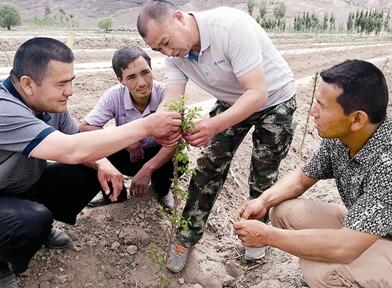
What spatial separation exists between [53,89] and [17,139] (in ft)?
1.32

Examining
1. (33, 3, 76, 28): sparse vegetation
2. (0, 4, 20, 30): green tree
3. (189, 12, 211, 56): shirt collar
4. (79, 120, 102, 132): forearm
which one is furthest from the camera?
(33, 3, 76, 28): sparse vegetation

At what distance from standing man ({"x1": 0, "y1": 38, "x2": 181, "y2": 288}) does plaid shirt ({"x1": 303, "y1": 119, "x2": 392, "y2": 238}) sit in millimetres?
1055

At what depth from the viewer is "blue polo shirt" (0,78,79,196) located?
249cm

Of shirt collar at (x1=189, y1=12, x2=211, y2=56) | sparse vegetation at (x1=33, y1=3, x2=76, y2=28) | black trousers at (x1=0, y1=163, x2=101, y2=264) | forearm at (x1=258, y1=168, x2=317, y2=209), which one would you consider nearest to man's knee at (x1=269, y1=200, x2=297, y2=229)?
forearm at (x1=258, y1=168, x2=317, y2=209)

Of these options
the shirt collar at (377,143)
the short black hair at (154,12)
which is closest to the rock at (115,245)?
the short black hair at (154,12)

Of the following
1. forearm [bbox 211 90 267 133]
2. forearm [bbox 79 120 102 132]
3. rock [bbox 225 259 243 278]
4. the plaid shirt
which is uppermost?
forearm [bbox 211 90 267 133]

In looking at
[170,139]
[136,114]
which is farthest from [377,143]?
[136,114]

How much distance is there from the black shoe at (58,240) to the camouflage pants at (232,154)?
2.85ft

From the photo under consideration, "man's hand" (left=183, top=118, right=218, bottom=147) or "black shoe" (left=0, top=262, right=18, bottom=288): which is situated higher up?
"man's hand" (left=183, top=118, right=218, bottom=147)

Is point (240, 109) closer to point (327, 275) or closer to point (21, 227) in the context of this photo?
point (327, 275)

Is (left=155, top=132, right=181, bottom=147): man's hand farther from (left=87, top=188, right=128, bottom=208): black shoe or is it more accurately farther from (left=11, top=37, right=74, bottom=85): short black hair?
(left=87, top=188, right=128, bottom=208): black shoe

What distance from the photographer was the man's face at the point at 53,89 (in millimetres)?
2680

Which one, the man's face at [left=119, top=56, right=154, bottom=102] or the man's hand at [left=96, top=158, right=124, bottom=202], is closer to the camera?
the man's hand at [left=96, top=158, right=124, bottom=202]

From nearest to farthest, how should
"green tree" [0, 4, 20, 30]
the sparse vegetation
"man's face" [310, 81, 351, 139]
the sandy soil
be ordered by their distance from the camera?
"man's face" [310, 81, 351, 139], the sandy soil, "green tree" [0, 4, 20, 30], the sparse vegetation
